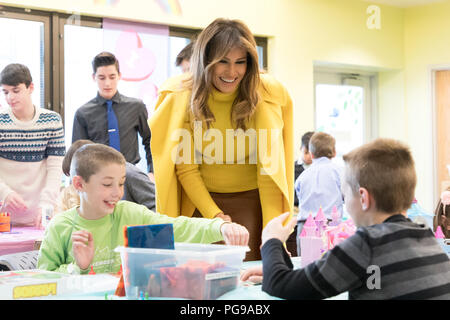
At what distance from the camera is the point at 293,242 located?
4.34 meters

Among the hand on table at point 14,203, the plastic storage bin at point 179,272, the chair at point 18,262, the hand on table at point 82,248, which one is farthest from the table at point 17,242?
the plastic storage bin at point 179,272

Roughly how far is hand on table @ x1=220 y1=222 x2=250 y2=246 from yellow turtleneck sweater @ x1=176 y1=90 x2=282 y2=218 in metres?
0.46

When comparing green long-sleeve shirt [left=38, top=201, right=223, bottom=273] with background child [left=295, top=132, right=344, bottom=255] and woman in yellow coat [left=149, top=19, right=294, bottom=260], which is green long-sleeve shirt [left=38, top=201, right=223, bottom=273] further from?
background child [left=295, top=132, right=344, bottom=255]

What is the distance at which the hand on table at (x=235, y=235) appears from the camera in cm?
148

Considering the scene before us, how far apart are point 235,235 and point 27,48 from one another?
3.36 m

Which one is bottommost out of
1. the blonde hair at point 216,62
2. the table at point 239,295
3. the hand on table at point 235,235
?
the table at point 239,295

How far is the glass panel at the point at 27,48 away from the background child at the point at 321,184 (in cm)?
200

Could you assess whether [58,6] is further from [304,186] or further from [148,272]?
[148,272]

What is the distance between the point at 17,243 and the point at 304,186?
2.07m

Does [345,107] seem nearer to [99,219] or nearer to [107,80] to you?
[107,80]

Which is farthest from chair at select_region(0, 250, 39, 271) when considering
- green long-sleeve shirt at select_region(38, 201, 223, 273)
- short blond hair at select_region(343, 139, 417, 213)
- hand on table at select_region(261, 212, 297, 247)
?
short blond hair at select_region(343, 139, 417, 213)

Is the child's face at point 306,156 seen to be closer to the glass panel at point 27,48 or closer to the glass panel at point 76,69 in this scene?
the glass panel at point 76,69

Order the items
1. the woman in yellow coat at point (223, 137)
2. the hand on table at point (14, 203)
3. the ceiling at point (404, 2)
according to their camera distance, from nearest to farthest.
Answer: the woman in yellow coat at point (223, 137) < the hand on table at point (14, 203) < the ceiling at point (404, 2)
